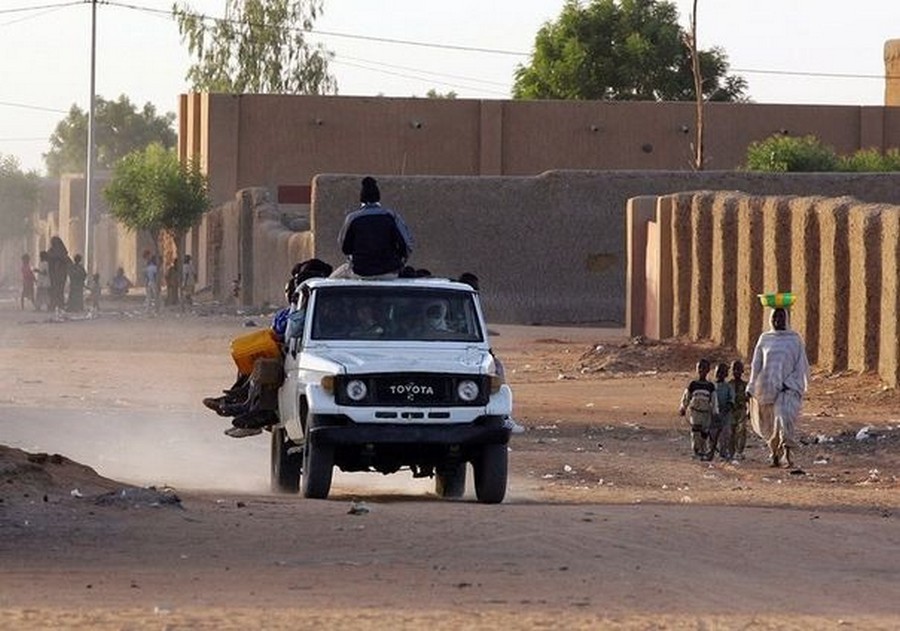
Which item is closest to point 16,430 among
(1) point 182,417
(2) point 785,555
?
(1) point 182,417

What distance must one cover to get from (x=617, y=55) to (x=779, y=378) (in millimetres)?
61396

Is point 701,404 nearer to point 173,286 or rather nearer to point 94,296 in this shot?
point 173,286

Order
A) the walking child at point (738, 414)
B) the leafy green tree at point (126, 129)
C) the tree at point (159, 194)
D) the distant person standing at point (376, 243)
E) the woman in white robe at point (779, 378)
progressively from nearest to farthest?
the distant person standing at point (376, 243) < the woman in white robe at point (779, 378) < the walking child at point (738, 414) < the tree at point (159, 194) < the leafy green tree at point (126, 129)

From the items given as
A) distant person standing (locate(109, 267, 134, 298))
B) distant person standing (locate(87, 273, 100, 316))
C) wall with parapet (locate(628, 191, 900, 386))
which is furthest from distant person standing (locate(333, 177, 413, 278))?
distant person standing (locate(109, 267, 134, 298))

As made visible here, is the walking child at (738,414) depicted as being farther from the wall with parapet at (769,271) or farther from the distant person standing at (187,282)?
the distant person standing at (187,282)

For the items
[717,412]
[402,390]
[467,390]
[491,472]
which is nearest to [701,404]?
[717,412]

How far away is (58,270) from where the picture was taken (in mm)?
53125

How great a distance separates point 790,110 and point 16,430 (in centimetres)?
4120

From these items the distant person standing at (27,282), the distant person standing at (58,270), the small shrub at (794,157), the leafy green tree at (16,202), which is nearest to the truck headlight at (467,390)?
the distant person standing at (58,270)

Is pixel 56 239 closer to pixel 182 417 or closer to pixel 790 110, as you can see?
pixel 790 110

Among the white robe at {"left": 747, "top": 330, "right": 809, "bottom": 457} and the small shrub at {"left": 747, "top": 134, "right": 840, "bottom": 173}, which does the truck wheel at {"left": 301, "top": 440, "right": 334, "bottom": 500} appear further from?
the small shrub at {"left": 747, "top": 134, "right": 840, "bottom": 173}

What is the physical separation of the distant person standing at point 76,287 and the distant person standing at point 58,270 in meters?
0.16

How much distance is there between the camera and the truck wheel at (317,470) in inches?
650

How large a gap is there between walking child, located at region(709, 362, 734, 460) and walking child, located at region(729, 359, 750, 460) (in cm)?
5
